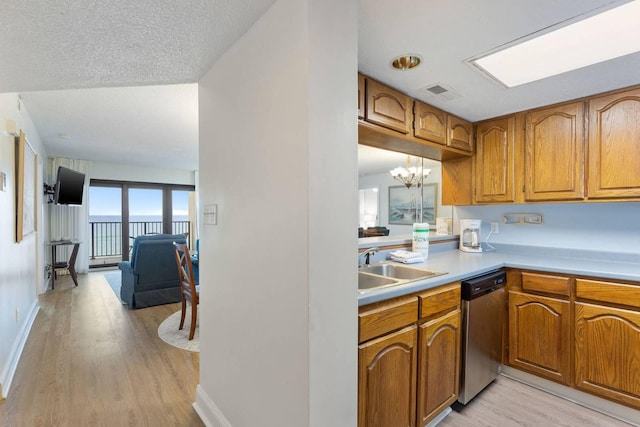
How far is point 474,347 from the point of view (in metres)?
1.88

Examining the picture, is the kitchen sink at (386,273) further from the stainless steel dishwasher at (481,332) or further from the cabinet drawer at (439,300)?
the stainless steel dishwasher at (481,332)

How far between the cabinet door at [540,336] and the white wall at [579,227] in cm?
78

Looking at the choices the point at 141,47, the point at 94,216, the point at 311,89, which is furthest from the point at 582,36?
the point at 94,216

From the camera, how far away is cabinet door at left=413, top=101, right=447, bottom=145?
2.14 metres

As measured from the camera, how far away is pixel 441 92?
6.72 ft

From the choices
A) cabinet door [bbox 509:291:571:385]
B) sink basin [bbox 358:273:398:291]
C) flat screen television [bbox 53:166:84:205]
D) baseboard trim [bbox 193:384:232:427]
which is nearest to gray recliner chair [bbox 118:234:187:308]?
flat screen television [bbox 53:166:84:205]

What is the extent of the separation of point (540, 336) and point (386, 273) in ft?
3.91

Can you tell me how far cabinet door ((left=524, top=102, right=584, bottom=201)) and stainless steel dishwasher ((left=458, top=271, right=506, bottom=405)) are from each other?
856mm

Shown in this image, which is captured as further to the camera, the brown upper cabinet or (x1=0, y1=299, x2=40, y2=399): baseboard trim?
the brown upper cabinet

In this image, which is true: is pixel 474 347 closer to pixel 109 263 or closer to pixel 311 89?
pixel 311 89

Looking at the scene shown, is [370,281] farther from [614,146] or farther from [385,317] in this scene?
[614,146]

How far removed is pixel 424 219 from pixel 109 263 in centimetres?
705

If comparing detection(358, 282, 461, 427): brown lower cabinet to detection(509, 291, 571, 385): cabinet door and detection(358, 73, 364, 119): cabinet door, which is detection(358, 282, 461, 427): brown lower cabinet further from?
detection(358, 73, 364, 119): cabinet door

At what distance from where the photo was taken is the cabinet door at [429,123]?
7.04 ft
